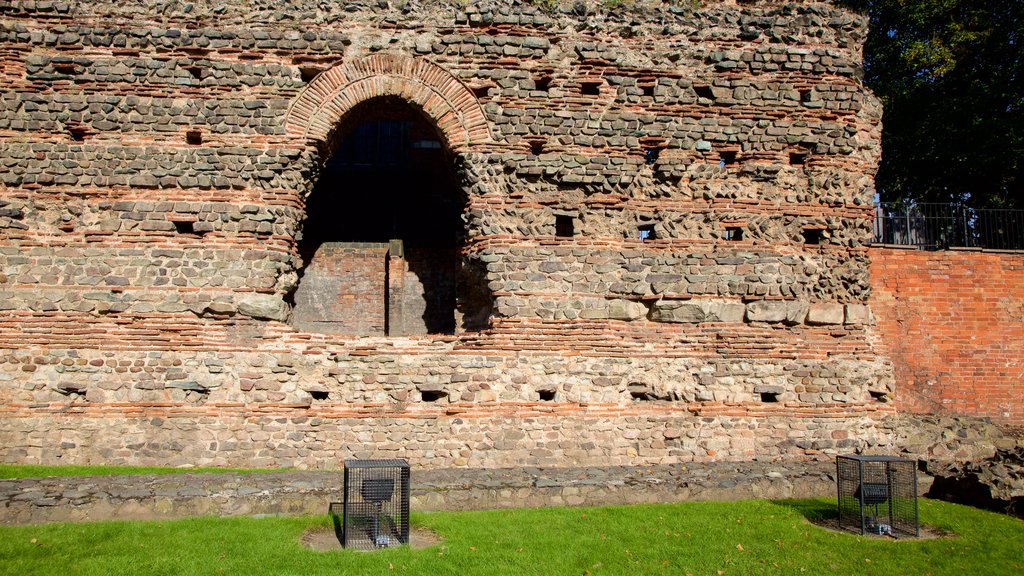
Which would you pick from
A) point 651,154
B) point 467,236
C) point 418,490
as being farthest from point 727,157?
point 418,490

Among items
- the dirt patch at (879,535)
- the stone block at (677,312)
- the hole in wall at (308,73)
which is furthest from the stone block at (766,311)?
the hole in wall at (308,73)

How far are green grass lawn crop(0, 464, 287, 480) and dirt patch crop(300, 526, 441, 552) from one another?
82.1 inches

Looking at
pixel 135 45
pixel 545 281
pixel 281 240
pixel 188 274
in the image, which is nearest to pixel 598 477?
pixel 545 281

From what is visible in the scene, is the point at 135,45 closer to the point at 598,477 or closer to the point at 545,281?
the point at 545,281

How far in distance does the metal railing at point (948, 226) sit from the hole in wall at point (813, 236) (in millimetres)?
2251

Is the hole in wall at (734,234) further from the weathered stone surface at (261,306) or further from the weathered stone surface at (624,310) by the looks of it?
the weathered stone surface at (261,306)

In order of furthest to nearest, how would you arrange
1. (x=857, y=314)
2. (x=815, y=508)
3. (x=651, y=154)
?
(x=651, y=154) → (x=857, y=314) → (x=815, y=508)

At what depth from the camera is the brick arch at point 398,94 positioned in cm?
869

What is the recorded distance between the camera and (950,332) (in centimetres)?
1024

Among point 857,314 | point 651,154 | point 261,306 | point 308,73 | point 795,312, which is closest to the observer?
point 261,306

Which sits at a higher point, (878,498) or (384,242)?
(384,242)

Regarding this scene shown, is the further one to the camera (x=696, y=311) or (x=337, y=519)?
(x=696, y=311)

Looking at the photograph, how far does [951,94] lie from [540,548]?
1626 cm

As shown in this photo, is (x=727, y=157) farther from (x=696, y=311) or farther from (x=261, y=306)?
(x=261, y=306)
